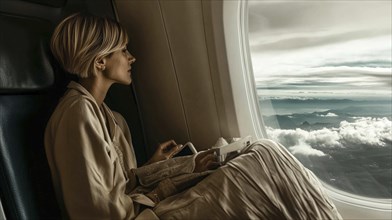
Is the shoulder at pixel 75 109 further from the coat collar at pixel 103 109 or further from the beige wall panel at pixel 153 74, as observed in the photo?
the beige wall panel at pixel 153 74

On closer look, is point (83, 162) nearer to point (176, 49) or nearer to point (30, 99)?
point (30, 99)

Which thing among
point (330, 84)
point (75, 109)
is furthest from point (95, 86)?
point (330, 84)

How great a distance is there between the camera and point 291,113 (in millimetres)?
1742

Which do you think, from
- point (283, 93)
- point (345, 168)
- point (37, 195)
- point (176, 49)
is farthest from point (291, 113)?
point (37, 195)

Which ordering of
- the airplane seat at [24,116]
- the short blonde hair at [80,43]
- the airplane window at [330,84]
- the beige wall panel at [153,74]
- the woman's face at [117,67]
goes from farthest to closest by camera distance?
the beige wall panel at [153,74] < the airplane window at [330,84] < the woman's face at [117,67] < the short blonde hair at [80,43] < the airplane seat at [24,116]

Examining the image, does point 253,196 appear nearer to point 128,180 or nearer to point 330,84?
point 128,180

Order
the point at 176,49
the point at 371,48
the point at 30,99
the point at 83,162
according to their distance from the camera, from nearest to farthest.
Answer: the point at 83,162 < the point at 30,99 < the point at 371,48 < the point at 176,49

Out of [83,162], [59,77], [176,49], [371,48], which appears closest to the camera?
[83,162]

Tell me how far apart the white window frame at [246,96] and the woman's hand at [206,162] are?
0.35 m

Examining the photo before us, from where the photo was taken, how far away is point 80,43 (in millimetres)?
1263

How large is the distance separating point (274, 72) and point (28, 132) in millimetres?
1038

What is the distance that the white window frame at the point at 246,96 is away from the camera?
154cm

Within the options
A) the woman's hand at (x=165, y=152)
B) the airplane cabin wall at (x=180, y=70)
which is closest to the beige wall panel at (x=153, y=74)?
the airplane cabin wall at (x=180, y=70)

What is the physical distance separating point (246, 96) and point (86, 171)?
0.81 meters
